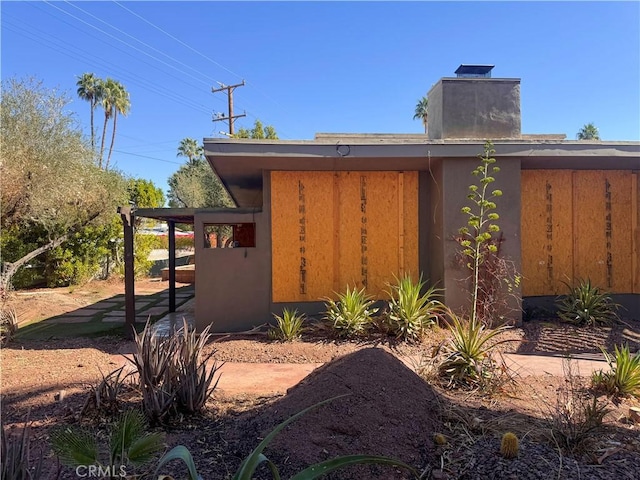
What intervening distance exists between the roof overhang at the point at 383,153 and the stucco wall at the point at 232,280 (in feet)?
3.80

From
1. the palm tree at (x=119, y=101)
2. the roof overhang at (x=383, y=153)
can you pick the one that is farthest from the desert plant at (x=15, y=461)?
the palm tree at (x=119, y=101)

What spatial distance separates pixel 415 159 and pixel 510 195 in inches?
76.6

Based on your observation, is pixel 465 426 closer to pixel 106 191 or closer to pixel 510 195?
pixel 510 195

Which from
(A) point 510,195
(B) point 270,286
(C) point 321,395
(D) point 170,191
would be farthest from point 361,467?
(D) point 170,191

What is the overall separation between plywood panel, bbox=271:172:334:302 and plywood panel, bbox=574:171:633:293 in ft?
17.7

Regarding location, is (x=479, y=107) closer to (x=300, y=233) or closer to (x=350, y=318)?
(x=300, y=233)

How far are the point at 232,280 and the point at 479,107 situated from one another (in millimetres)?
6130

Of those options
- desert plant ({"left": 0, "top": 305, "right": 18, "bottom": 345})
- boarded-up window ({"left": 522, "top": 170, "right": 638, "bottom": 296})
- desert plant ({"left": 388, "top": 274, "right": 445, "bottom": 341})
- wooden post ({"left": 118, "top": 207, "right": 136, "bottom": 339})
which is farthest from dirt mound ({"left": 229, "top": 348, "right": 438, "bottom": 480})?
boarded-up window ({"left": 522, "top": 170, "right": 638, "bottom": 296})

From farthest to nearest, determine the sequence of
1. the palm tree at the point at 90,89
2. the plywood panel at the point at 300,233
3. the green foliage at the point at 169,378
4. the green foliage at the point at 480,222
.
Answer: the palm tree at the point at 90,89 → the plywood panel at the point at 300,233 → the green foliage at the point at 480,222 → the green foliage at the point at 169,378

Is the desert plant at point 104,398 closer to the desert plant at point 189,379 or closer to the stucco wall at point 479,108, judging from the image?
the desert plant at point 189,379

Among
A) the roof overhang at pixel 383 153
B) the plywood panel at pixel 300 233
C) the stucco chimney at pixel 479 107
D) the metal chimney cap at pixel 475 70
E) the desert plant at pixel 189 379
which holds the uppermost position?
the metal chimney cap at pixel 475 70

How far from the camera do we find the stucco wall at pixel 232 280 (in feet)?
26.0

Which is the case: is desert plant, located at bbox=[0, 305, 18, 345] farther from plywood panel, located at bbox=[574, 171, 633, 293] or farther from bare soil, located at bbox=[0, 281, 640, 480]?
plywood panel, located at bbox=[574, 171, 633, 293]

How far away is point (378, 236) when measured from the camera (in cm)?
858
